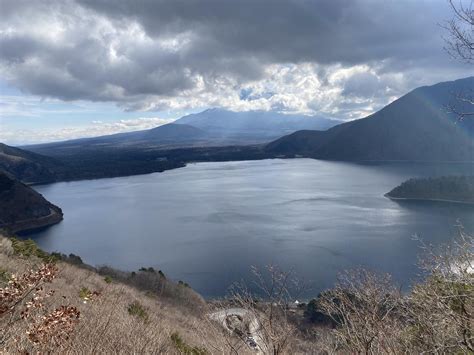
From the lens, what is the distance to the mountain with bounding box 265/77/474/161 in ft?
316

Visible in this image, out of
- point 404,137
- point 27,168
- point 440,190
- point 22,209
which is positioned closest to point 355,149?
point 404,137

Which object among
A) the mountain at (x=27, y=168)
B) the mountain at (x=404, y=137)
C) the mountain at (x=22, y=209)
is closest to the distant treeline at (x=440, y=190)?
the mountain at (x=22, y=209)

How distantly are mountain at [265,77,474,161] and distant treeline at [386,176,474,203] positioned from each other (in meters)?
44.3

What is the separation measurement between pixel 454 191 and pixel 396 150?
6087 centimetres

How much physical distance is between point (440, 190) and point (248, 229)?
92.7 ft

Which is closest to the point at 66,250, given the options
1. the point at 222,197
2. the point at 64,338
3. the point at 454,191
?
the point at 222,197

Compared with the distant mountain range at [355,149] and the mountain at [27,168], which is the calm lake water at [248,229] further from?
the distant mountain range at [355,149]

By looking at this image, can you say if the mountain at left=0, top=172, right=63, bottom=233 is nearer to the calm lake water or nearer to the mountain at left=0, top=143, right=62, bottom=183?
the calm lake water

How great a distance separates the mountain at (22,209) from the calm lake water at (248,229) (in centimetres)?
207

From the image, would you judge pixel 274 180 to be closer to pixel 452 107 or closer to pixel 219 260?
pixel 219 260

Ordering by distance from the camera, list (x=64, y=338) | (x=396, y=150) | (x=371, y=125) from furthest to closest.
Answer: (x=371, y=125)
(x=396, y=150)
(x=64, y=338)

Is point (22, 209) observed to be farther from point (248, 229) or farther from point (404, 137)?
point (404, 137)

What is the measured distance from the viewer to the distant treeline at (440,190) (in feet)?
→ 150

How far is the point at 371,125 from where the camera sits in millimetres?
119250
